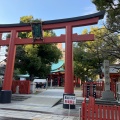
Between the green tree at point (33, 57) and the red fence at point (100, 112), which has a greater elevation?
the green tree at point (33, 57)

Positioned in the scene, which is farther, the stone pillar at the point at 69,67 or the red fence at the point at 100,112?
the stone pillar at the point at 69,67

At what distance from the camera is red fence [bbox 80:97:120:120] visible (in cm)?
614

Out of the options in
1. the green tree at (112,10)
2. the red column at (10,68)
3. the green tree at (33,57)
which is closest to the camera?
the green tree at (112,10)

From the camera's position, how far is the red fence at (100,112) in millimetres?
6137

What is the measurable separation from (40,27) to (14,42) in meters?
2.60

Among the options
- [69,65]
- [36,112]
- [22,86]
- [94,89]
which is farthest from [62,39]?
[22,86]

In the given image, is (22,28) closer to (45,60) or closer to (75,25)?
(75,25)

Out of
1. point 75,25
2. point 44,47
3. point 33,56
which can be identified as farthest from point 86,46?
point 75,25

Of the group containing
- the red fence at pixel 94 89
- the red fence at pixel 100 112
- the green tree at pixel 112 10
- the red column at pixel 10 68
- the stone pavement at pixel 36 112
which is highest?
the green tree at pixel 112 10

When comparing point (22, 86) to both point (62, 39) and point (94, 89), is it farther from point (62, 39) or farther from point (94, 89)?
point (62, 39)

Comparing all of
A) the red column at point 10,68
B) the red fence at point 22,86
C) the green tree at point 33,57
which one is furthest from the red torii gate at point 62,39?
the green tree at point 33,57

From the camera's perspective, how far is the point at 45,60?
24.0 metres

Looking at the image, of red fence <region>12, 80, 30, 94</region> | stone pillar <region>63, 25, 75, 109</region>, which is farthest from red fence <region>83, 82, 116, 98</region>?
red fence <region>12, 80, 30, 94</region>

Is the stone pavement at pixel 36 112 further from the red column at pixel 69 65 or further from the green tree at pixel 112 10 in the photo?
the green tree at pixel 112 10
